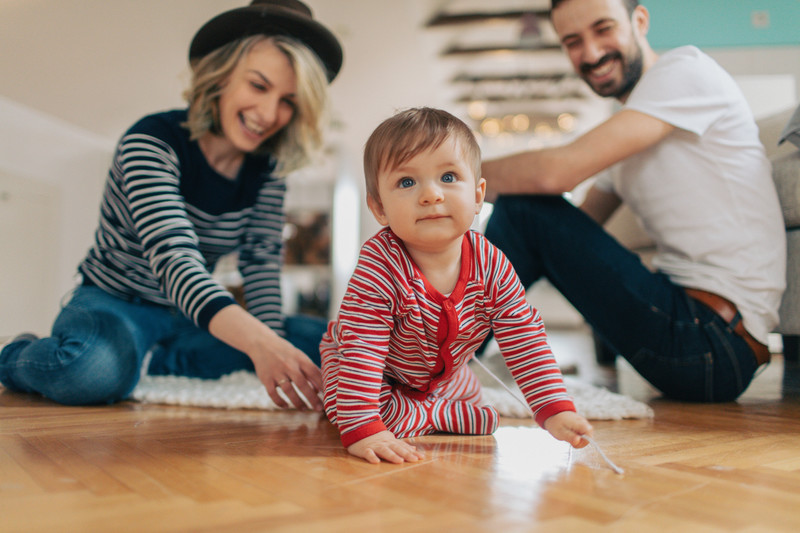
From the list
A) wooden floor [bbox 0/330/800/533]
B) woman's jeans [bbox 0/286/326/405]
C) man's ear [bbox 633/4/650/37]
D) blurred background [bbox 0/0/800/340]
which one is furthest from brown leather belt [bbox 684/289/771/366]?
blurred background [bbox 0/0/800/340]

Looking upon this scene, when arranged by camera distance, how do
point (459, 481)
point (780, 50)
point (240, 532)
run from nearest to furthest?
point (240, 532) < point (459, 481) < point (780, 50)

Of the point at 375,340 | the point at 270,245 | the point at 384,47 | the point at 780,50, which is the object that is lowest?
the point at 375,340

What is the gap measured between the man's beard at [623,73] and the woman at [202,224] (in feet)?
1.99

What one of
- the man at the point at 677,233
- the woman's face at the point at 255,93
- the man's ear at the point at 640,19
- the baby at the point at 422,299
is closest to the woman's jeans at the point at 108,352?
the woman's face at the point at 255,93

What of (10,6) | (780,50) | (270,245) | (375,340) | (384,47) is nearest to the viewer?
(375,340)

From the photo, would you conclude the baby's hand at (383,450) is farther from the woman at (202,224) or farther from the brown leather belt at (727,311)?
the brown leather belt at (727,311)

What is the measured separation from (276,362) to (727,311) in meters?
0.87

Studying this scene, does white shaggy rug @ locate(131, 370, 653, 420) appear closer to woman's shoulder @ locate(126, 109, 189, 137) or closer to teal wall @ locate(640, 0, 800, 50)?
woman's shoulder @ locate(126, 109, 189, 137)

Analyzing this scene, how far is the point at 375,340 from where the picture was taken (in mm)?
815

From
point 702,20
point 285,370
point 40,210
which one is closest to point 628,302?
point 285,370

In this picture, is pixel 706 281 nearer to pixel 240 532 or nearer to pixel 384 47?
pixel 240 532

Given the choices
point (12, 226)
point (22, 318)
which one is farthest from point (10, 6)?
point (22, 318)

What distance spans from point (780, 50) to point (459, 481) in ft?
11.8

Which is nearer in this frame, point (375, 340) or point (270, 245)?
point (375, 340)
